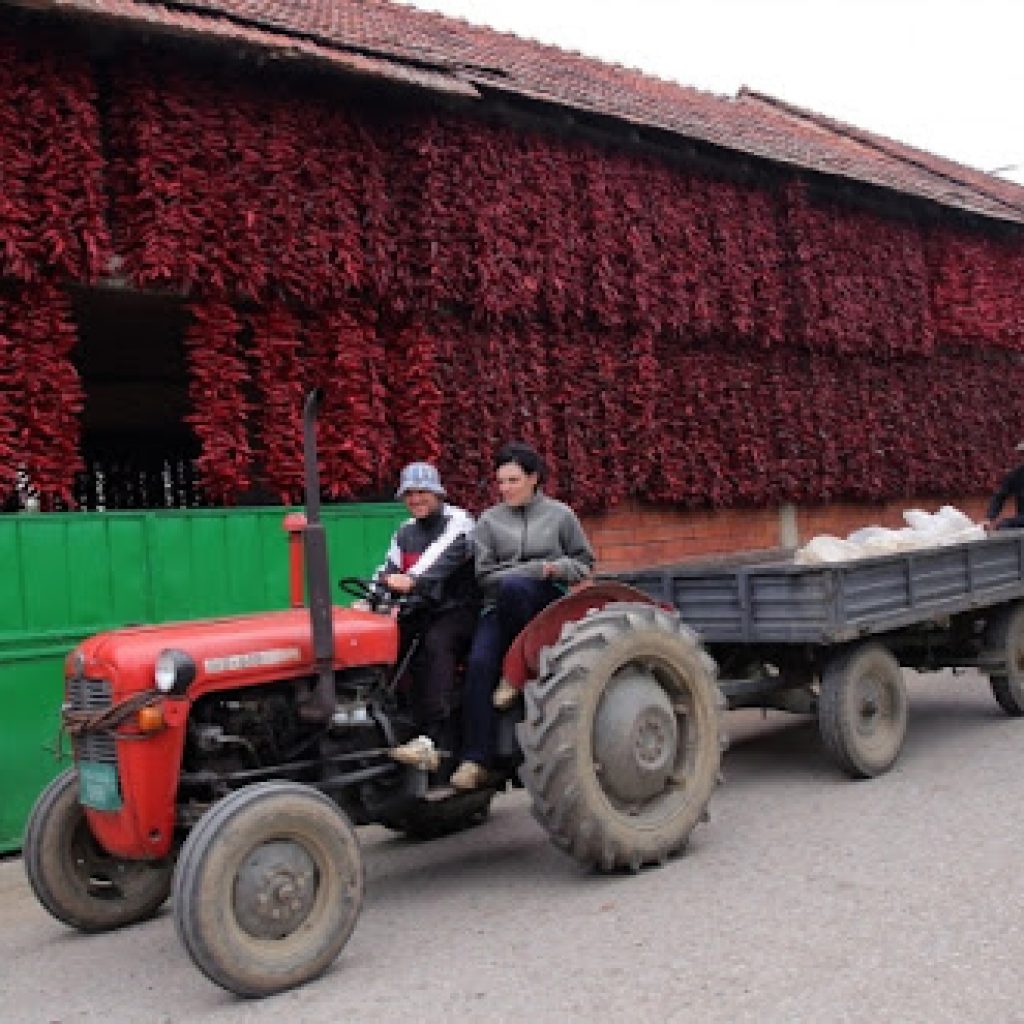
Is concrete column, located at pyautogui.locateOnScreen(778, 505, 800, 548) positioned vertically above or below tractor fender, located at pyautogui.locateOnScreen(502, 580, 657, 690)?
above

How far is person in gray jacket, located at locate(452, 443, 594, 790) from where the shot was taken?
5.12 metres

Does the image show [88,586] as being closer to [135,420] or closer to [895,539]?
[895,539]

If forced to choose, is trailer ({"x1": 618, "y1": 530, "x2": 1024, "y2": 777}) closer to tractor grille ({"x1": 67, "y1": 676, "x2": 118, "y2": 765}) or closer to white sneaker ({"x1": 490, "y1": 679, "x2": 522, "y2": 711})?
white sneaker ({"x1": 490, "y1": 679, "x2": 522, "y2": 711})

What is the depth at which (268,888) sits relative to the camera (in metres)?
3.97

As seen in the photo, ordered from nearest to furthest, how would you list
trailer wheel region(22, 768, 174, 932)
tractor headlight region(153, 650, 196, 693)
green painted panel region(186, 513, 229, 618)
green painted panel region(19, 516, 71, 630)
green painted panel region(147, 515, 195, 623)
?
tractor headlight region(153, 650, 196, 693)
trailer wheel region(22, 768, 174, 932)
green painted panel region(19, 516, 71, 630)
green painted panel region(147, 515, 195, 623)
green painted panel region(186, 513, 229, 618)

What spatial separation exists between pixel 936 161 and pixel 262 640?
16.0 metres

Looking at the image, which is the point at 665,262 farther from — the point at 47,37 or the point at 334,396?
the point at 47,37

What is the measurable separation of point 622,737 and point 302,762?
142cm

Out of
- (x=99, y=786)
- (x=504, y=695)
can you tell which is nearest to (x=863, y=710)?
(x=504, y=695)

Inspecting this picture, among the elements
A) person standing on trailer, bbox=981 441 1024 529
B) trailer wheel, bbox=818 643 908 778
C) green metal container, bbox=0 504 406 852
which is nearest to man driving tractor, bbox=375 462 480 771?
green metal container, bbox=0 504 406 852

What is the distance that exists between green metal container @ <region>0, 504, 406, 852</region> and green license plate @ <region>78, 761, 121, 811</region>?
1813 millimetres

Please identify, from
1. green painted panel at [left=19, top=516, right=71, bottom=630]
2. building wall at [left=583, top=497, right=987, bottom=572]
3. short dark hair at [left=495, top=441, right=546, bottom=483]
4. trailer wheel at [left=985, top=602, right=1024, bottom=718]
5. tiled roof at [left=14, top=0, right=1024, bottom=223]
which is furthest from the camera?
building wall at [left=583, top=497, right=987, bottom=572]

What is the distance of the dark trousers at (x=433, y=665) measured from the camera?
16.6 ft

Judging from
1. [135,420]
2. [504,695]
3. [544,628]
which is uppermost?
[135,420]
